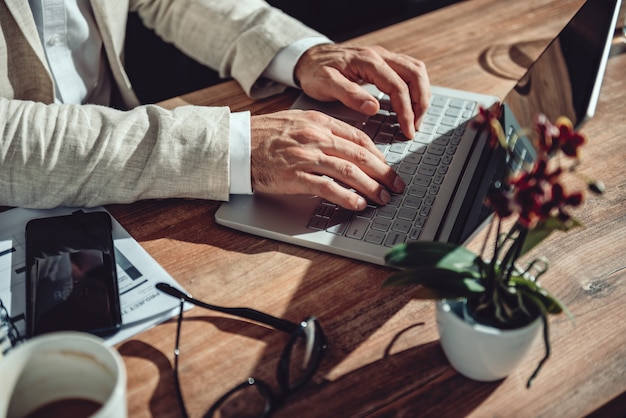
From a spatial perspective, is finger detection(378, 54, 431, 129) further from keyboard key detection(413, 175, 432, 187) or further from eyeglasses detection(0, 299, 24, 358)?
eyeglasses detection(0, 299, 24, 358)

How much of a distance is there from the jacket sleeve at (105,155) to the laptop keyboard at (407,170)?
17 cm

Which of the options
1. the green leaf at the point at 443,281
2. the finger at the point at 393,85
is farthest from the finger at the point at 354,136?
the green leaf at the point at 443,281

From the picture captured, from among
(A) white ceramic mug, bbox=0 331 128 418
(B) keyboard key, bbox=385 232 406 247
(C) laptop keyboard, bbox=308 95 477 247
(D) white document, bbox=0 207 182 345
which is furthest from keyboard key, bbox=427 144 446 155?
(A) white ceramic mug, bbox=0 331 128 418

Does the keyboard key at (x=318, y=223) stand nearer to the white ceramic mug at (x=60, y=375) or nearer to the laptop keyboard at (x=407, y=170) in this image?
the laptop keyboard at (x=407, y=170)

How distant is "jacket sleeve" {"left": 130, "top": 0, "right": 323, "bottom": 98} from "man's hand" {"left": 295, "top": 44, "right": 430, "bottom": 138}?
0.07 meters

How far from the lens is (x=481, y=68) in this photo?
120 centimetres

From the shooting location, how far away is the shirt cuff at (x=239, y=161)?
88 centimetres

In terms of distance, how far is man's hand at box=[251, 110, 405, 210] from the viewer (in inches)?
34.3

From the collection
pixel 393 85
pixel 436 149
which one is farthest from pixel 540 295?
pixel 393 85

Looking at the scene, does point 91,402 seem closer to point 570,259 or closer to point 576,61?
point 570,259

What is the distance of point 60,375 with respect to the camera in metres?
0.56

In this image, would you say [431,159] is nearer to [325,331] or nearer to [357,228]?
[357,228]

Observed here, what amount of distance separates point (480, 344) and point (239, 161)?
0.42m

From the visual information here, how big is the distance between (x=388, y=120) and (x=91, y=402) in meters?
0.66
